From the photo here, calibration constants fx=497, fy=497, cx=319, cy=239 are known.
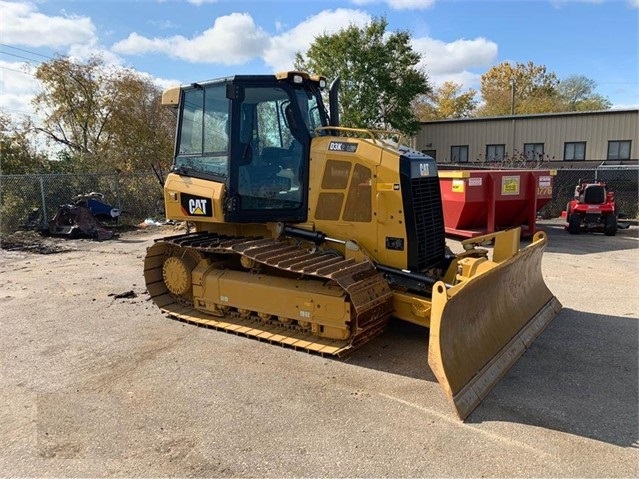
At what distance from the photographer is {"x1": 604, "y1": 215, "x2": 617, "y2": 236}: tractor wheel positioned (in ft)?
42.2

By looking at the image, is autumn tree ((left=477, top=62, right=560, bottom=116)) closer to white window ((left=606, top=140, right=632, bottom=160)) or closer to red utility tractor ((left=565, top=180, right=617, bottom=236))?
white window ((left=606, top=140, right=632, bottom=160))

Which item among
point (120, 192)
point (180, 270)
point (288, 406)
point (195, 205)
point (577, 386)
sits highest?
point (120, 192)

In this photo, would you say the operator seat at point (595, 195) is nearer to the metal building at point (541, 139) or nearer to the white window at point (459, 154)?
the metal building at point (541, 139)

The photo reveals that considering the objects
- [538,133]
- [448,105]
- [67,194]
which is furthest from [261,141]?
[448,105]

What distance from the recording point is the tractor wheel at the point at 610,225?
42.2ft

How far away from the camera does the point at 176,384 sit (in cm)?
428

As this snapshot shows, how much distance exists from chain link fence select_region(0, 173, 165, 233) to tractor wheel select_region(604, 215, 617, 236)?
13091mm

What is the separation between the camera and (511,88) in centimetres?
4494

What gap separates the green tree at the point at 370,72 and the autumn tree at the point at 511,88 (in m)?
22.9

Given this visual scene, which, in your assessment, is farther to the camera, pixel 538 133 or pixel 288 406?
pixel 538 133

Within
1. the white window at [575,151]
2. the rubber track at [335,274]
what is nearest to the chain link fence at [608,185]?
the white window at [575,151]

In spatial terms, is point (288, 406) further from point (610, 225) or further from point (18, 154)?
point (18, 154)

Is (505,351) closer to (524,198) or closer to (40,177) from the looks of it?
(524,198)

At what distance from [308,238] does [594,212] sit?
10.5 meters
